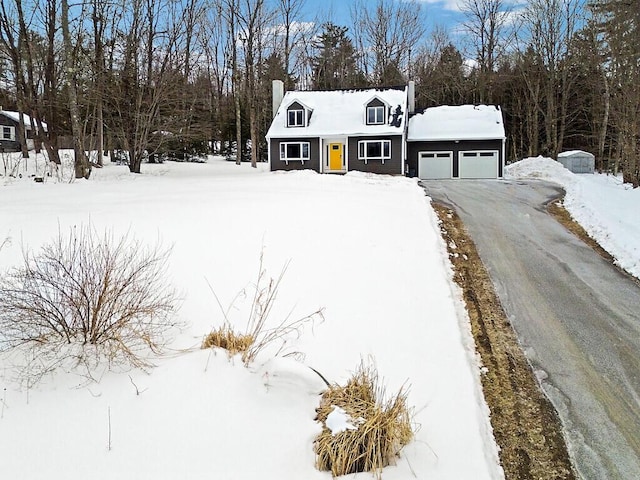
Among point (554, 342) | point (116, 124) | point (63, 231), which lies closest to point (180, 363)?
point (554, 342)

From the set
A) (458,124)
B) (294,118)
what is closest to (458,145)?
(458,124)

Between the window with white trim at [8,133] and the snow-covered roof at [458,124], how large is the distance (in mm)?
31826

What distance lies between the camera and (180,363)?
4.47 meters

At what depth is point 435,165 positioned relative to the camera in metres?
24.2

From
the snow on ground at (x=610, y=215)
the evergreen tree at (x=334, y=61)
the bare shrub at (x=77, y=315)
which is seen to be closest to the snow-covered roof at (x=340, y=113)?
the snow on ground at (x=610, y=215)

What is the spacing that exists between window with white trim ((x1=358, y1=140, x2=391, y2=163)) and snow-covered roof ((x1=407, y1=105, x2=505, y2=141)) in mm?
1460

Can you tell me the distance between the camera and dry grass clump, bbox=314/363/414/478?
3369mm

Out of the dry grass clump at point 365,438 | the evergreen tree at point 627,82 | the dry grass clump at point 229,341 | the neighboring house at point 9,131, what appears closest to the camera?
the dry grass clump at point 365,438

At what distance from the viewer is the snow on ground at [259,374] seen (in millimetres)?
3508

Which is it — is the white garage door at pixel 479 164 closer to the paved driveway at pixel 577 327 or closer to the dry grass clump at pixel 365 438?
the paved driveway at pixel 577 327

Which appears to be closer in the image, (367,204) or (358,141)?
(367,204)

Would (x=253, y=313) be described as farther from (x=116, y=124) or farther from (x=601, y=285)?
(x=116, y=124)

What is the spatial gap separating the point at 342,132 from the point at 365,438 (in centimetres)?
2150

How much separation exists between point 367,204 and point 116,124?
1851 cm
